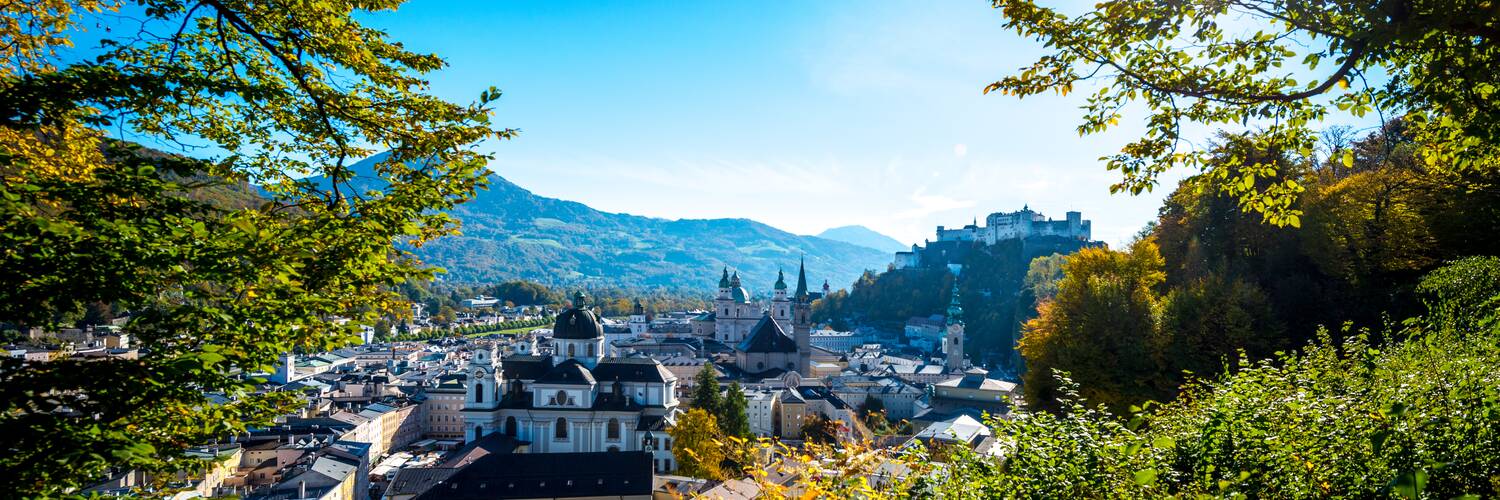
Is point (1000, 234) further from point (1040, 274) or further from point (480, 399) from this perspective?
point (480, 399)

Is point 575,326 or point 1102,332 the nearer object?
point 1102,332

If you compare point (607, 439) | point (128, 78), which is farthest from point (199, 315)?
point (607, 439)

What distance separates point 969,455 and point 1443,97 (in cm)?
469

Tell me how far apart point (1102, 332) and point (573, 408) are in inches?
1169

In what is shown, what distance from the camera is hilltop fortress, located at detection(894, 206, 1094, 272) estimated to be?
109188mm

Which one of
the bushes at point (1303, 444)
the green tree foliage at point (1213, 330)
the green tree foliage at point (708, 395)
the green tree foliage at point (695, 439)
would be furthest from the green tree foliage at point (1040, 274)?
the bushes at point (1303, 444)

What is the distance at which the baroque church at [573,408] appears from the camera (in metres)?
41.3

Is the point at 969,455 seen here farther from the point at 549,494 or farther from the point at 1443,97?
Result: the point at 549,494

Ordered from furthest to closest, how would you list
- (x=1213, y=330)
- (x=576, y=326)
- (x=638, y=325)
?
(x=638, y=325), (x=576, y=326), (x=1213, y=330)

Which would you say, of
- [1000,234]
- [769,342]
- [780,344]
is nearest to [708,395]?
[769,342]

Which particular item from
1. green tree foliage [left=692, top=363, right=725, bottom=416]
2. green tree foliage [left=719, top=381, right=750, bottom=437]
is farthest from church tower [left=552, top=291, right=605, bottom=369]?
green tree foliage [left=719, top=381, right=750, bottom=437]

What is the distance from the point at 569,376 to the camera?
4234 centimetres

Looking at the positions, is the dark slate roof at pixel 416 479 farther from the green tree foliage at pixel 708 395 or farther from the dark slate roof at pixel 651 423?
the green tree foliage at pixel 708 395

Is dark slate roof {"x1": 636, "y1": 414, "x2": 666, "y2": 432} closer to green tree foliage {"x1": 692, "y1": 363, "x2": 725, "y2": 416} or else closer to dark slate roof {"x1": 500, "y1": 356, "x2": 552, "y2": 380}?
green tree foliage {"x1": 692, "y1": 363, "x2": 725, "y2": 416}
